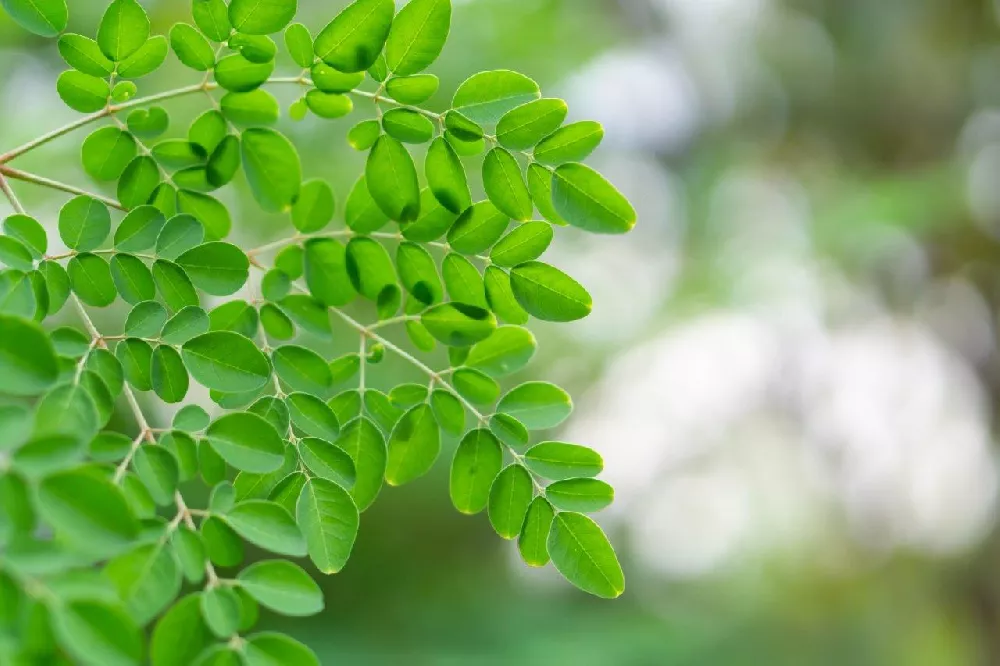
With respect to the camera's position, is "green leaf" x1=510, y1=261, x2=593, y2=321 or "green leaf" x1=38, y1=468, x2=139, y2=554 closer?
"green leaf" x1=38, y1=468, x2=139, y2=554

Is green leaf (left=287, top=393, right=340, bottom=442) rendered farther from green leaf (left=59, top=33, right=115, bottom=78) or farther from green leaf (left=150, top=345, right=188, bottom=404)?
green leaf (left=59, top=33, right=115, bottom=78)

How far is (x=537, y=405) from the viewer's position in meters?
0.38

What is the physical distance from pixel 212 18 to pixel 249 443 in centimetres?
17

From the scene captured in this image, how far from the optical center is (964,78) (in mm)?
3393

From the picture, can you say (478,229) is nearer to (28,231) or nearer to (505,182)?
(505,182)

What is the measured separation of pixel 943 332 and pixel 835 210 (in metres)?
0.60

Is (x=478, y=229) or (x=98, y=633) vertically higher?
(x=478, y=229)

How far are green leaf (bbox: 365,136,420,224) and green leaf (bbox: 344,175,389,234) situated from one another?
0.09ft

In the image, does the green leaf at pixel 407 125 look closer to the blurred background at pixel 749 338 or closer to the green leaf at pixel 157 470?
the green leaf at pixel 157 470

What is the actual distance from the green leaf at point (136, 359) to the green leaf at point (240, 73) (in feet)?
0.35

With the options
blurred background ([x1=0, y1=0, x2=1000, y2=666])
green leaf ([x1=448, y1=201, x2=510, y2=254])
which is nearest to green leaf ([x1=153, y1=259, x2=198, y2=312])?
green leaf ([x1=448, y1=201, x2=510, y2=254])

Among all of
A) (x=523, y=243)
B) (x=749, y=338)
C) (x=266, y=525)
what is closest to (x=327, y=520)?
(x=266, y=525)

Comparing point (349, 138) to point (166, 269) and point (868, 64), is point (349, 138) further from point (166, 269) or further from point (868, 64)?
point (868, 64)

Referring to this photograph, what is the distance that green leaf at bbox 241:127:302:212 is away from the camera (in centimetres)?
36
